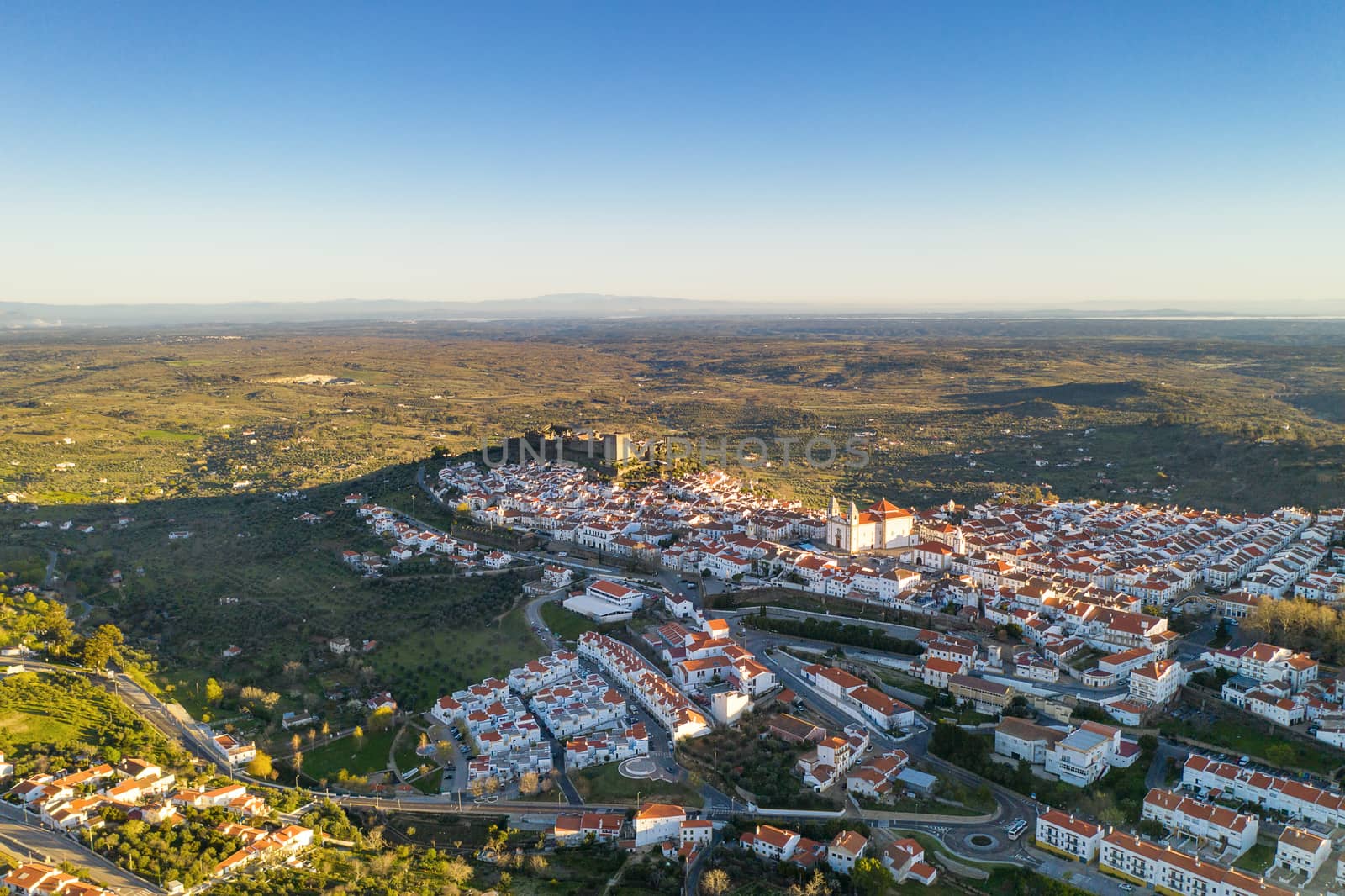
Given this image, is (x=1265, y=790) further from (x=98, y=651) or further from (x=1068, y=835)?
(x=98, y=651)

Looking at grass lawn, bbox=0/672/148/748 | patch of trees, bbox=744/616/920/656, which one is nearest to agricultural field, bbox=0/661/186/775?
grass lawn, bbox=0/672/148/748

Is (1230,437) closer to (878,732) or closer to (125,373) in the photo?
(878,732)

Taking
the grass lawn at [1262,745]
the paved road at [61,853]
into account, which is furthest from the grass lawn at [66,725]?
the grass lawn at [1262,745]

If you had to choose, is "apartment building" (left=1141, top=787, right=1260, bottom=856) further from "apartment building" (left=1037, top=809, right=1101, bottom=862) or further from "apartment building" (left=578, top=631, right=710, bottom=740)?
"apartment building" (left=578, top=631, right=710, bottom=740)

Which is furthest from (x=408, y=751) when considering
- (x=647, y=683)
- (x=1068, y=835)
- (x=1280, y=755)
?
(x=1280, y=755)

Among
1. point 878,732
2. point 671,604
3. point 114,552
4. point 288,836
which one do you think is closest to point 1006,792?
point 878,732
